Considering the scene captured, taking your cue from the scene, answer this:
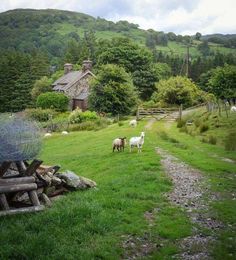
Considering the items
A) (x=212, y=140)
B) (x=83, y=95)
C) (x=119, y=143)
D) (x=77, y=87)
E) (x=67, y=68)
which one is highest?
(x=67, y=68)

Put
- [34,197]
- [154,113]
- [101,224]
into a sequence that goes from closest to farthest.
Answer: [101,224], [34,197], [154,113]

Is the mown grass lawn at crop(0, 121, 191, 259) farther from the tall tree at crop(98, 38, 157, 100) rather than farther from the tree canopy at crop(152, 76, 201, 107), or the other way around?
the tall tree at crop(98, 38, 157, 100)

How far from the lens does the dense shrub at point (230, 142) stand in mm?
29964

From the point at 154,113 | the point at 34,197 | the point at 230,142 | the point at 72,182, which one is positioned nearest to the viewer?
the point at 34,197

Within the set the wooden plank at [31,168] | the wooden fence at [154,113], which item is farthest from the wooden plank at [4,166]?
the wooden fence at [154,113]

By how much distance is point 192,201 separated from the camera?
15.4 metres

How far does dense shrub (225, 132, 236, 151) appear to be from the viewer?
29964 millimetres

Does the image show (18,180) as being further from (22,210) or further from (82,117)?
(82,117)

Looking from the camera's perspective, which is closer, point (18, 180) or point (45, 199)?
point (18, 180)

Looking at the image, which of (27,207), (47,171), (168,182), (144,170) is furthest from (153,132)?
(27,207)

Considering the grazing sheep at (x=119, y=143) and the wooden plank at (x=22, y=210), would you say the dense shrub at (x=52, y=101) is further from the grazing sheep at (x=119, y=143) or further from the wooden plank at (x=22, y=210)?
the wooden plank at (x=22, y=210)

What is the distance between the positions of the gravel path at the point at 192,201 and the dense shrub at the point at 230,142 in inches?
290

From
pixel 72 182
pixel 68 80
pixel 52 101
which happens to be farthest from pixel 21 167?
pixel 68 80

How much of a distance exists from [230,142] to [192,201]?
17190 millimetres
